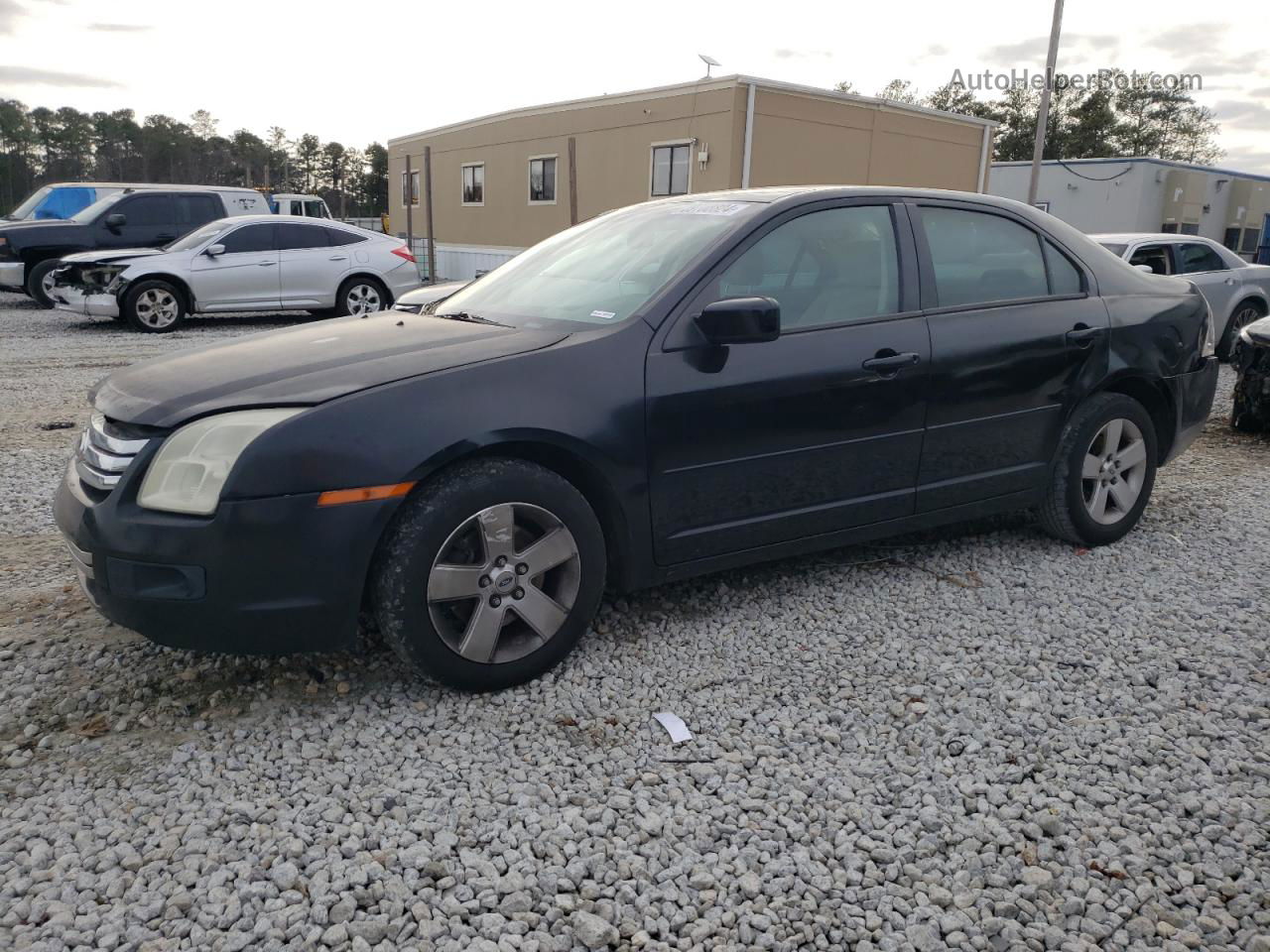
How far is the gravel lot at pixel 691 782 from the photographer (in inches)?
89.7

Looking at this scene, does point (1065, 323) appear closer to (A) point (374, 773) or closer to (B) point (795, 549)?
(B) point (795, 549)

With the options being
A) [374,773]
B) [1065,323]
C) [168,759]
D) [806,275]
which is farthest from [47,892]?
[1065,323]

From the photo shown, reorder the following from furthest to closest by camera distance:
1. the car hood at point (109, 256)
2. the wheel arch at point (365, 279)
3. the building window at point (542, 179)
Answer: the building window at point (542, 179) → the wheel arch at point (365, 279) → the car hood at point (109, 256)

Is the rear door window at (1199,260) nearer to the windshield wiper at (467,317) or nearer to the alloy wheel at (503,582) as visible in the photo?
the windshield wiper at (467,317)

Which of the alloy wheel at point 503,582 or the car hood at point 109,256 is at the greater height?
the car hood at point 109,256

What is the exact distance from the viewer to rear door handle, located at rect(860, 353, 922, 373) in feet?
12.5

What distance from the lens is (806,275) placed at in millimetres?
3852

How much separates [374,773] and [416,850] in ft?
1.33

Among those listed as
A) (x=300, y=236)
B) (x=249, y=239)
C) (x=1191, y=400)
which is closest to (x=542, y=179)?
(x=300, y=236)

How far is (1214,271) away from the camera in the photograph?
11.7 metres

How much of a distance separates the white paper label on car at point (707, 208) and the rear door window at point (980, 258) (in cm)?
84

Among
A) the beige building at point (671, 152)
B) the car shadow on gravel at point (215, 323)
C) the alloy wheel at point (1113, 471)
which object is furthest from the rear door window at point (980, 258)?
the beige building at point (671, 152)

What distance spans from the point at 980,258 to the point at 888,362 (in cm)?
88

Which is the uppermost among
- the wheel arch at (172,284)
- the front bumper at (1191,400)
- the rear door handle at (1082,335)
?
the rear door handle at (1082,335)
